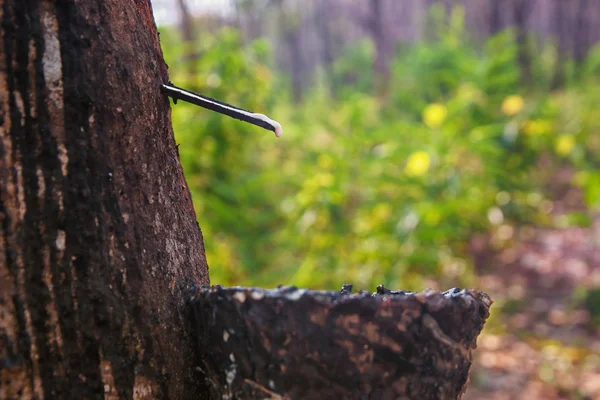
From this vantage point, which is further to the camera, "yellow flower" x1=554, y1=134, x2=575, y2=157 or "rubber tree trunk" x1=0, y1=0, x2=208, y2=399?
"yellow flower" x1=554, y1=134, x2=575, y2=157

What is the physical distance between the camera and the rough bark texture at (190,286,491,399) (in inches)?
29.4

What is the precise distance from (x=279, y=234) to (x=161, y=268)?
294 centimetres

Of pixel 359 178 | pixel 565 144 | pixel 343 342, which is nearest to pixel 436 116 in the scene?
pixel 359 178

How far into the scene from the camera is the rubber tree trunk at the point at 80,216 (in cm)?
71

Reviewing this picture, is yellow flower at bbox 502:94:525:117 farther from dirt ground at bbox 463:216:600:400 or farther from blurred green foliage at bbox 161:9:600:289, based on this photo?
dirt ground at bbox 463:216:600:400

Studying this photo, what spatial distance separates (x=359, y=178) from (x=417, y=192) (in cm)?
39

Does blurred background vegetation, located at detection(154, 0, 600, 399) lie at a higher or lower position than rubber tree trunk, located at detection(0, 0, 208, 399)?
higher

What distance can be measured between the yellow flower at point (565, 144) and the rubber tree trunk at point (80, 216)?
3863 millimetres

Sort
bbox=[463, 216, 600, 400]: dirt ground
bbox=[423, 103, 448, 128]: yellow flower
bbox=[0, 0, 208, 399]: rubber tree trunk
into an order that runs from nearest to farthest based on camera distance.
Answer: bbox=[0, 0, 208, 399]: rubber tree trunk < bbox=[423, 103, 448, 128]: yellow flower < bbox=[463, 216, 600, 400]: dirt ground

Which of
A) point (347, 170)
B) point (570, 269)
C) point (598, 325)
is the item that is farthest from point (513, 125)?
point (570, 269)

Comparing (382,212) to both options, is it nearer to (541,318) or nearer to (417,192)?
(417,192)

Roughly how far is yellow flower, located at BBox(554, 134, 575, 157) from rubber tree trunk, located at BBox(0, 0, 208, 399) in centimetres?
386

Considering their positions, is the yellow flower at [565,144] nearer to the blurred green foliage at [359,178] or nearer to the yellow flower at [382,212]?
the blurred green foliage at [359,178]

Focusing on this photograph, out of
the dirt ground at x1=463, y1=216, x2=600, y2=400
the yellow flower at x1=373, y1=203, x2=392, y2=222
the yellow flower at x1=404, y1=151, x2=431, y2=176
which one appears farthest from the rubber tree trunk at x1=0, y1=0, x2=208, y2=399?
the dirt ground at x1=463, y1=216, x2=600, y2=400
